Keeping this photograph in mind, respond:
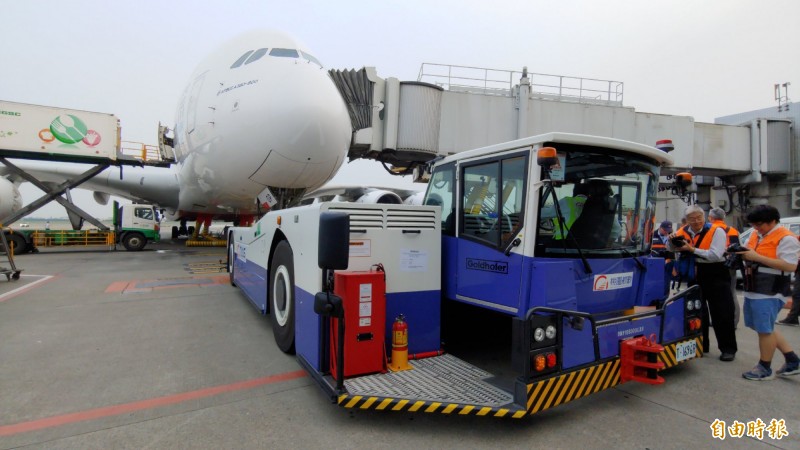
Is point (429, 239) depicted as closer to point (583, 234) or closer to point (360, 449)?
point (583, 234)

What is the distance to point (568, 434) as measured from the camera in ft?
9.56

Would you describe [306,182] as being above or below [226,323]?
above

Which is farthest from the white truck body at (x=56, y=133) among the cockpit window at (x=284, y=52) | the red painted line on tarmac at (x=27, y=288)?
the cockpit window at (x=284, y=52)

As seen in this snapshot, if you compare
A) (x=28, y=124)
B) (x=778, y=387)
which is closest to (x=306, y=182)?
(x=778, y=387)

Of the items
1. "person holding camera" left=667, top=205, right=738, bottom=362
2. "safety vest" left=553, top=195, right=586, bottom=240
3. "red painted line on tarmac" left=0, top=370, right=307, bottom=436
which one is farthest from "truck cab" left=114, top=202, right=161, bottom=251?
"person holding camera" left=667, top=205, right=738, bottom=362

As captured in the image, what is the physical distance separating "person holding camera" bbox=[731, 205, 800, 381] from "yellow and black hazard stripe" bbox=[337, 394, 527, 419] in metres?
3.09

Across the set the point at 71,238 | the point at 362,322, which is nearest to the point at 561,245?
the point at 362,322

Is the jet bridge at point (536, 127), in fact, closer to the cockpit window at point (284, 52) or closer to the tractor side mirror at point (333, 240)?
the cockpit window at point (284, 52)

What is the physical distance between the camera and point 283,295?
4.64 meters

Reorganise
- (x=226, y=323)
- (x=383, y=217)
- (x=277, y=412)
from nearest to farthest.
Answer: (x=277, y=412) < (x=383, y=217) < (x=226, y=323)

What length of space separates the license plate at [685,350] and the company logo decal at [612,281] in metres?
0.80

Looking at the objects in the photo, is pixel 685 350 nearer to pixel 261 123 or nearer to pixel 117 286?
pixel 261 123

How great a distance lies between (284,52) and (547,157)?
8.99 m

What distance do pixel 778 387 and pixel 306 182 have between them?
8520 mm
